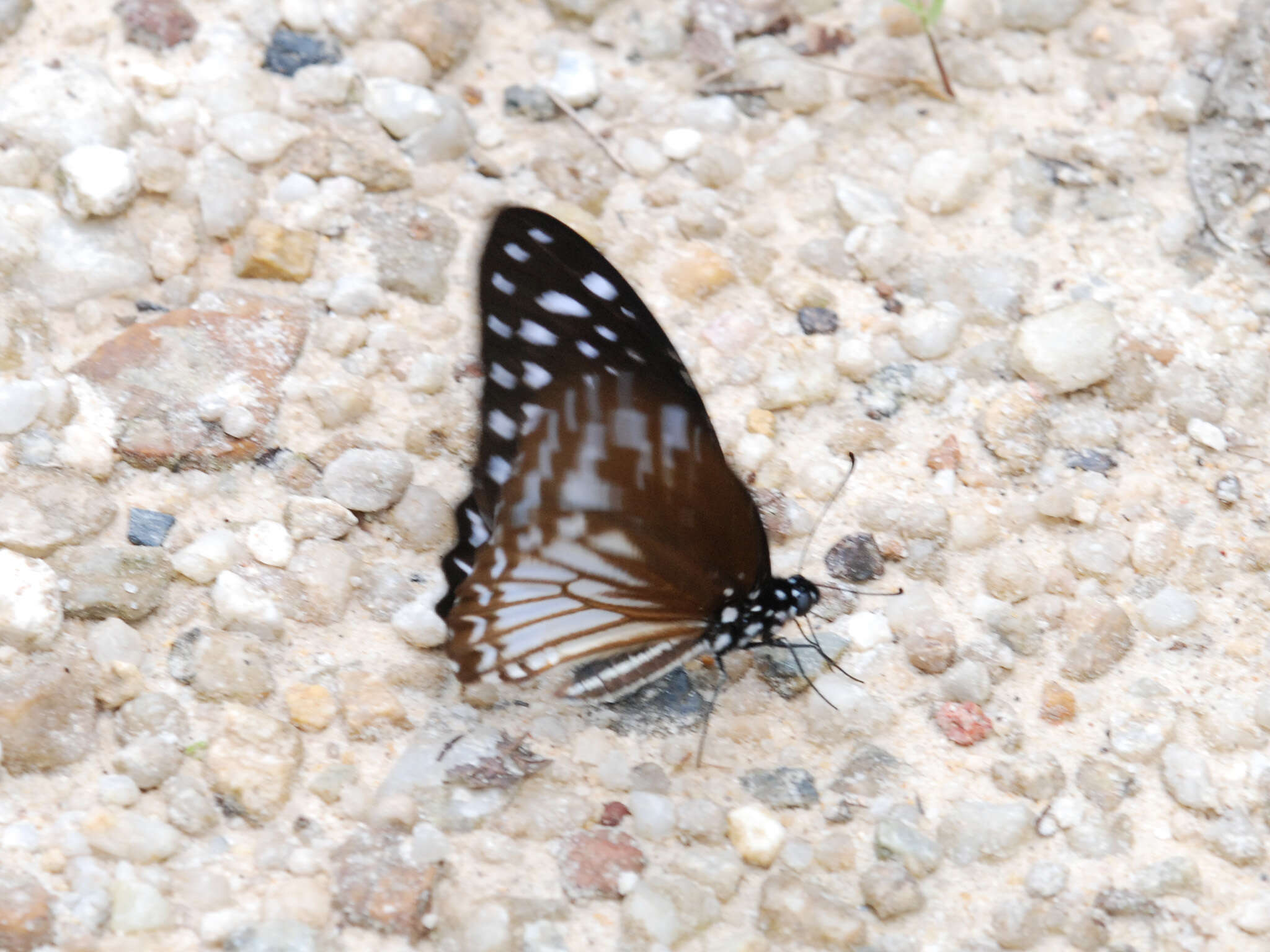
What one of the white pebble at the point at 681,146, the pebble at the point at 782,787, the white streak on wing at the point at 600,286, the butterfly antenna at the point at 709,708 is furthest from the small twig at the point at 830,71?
the pebble at the point at 782,787

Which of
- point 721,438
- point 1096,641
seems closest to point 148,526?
point 721,438

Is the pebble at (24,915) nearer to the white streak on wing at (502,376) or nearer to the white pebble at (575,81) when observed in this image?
the white streak on wing at (502,376)

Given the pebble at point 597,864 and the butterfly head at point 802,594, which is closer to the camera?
the pebble at point 597,864

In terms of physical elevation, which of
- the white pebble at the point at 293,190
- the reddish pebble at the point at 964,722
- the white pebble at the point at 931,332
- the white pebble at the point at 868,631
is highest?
the white pebble at the point at 293,190

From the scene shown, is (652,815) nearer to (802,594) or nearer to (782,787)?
(782,787)

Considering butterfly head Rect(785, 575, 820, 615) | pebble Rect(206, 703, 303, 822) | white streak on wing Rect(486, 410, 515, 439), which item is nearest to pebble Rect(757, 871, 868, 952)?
butterfly head Rect(785, 575, 820, 615)

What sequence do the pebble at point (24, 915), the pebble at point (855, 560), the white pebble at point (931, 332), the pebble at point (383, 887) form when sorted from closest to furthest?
the pebble at point (24, 915), the pebble at point (383, 887), the pebble at point (855, 560), the white pebble at point (931, 332)

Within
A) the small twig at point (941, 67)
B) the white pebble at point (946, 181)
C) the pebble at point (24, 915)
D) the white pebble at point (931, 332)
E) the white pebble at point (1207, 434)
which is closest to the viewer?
the pebble at point (24, 915)
